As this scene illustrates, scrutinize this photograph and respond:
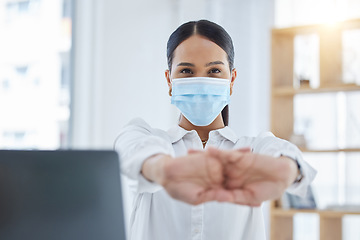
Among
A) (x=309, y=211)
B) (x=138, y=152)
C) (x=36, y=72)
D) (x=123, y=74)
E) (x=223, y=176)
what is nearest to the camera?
(x=223, y=176)

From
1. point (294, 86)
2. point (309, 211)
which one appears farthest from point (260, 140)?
point (294, 86)

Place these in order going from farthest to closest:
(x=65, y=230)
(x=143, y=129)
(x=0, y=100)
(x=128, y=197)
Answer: (x=128, y=197)
(x=0, y=100)
(x=143, y=129)
(x=65, y=230)

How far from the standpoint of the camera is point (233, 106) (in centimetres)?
389

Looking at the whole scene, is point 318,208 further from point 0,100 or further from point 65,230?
point 65,230

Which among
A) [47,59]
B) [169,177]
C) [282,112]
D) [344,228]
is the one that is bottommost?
[344,228]

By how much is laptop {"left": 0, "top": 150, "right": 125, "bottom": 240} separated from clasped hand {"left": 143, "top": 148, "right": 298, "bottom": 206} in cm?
12

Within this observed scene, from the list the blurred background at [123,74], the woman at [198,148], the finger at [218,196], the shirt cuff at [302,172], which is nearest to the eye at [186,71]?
the woman at [198,148]

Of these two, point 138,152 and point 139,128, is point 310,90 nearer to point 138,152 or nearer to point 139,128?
point 139,128

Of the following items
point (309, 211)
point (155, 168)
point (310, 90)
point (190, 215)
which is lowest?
point (309, 211)

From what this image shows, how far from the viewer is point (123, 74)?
366 cm

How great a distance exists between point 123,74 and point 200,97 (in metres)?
2.54

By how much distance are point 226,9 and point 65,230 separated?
3450mm

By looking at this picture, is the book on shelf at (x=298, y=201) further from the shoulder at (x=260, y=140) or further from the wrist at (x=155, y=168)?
the wrist at (x=155, y=168)

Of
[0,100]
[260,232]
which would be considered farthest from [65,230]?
[0,100]
